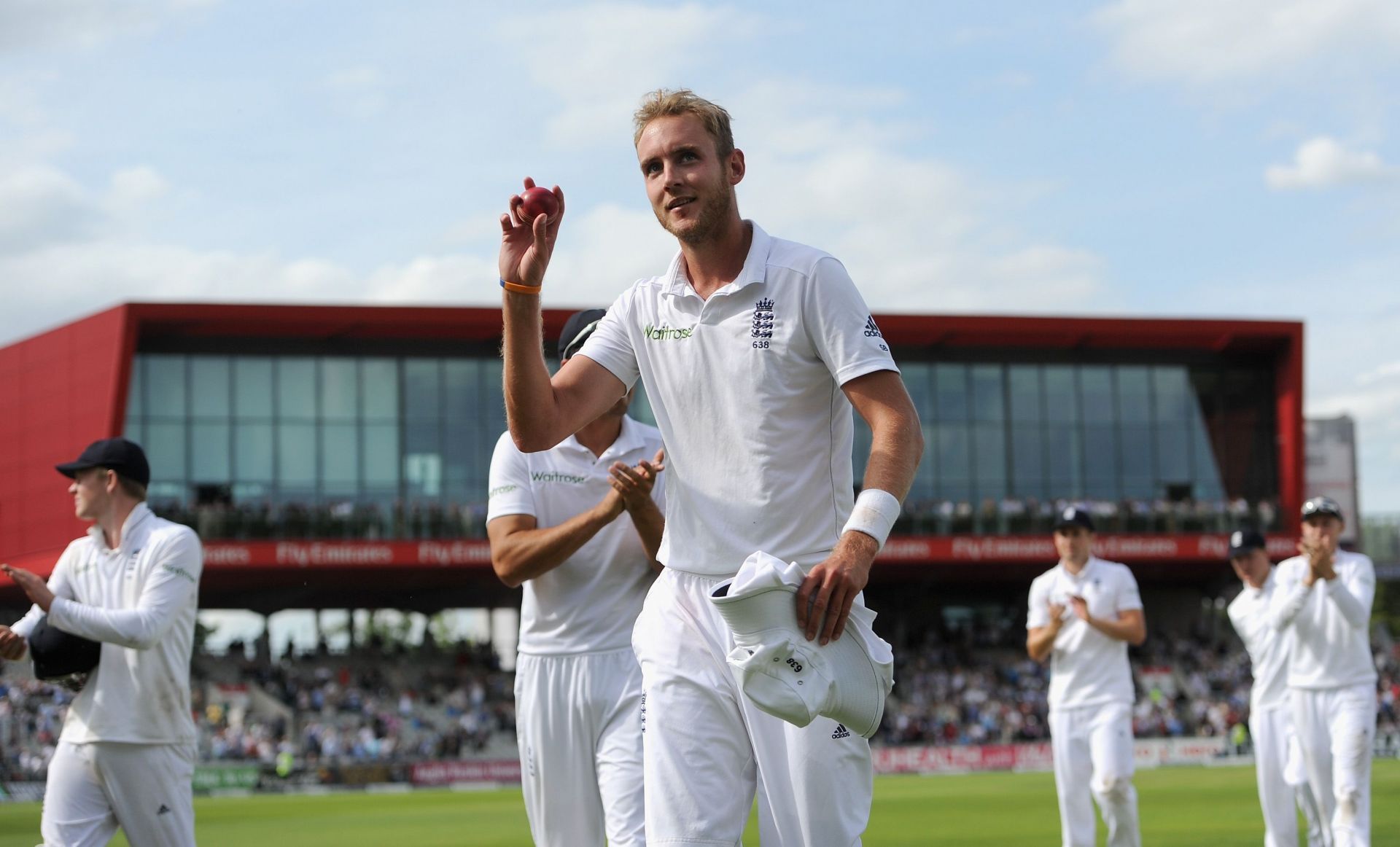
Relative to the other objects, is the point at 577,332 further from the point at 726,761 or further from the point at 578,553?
the point at 726,761

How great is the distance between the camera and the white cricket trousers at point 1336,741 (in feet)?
36.1

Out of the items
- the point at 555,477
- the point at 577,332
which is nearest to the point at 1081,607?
the point at 555,477

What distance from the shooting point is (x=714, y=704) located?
4.64 meters

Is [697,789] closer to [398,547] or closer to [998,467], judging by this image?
[398,547]

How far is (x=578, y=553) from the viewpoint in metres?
6.99

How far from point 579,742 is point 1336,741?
6816mm

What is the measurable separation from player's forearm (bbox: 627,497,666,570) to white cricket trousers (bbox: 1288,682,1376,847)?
656cm

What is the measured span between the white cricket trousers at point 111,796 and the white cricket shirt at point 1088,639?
22.1 ft

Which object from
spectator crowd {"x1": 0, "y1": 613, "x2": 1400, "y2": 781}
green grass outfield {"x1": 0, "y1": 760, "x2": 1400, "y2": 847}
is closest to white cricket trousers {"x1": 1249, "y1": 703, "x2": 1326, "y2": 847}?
green grass outfield {"x1": 0, "y1": 760, "x2": 1400, "y2": 847}

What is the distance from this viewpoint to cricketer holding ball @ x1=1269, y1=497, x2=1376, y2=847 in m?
10.9

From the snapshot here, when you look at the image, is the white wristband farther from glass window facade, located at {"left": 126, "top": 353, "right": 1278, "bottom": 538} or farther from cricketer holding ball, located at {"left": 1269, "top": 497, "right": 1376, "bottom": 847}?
glass window facade, located at {"left": 126, "top": 353, "right": 1278, "bottom": 538}

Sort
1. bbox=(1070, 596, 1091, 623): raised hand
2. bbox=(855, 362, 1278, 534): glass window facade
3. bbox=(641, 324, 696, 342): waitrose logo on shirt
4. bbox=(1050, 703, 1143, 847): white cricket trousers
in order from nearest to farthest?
bbox=(641, 324, 696, 342): waitrose logo on shirt, bbox=(1050, 703, 1143, 847): white cricket trousers, bbox=(1070, 596, 1091, 623): raised hand, bbox=(855, 362, 1278, 534): glass window facade

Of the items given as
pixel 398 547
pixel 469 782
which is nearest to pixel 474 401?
pixel 398 547

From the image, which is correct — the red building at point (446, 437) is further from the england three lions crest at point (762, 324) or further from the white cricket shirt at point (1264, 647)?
the england three lions crest at point (762, 324)
